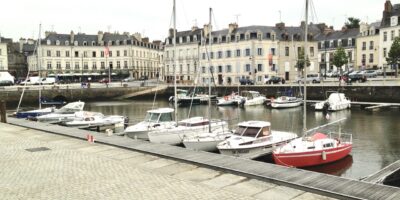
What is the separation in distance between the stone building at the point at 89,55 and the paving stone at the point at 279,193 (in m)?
81.5

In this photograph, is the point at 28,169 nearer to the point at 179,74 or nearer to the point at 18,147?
the point at 18,147

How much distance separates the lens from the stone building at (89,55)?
3542 inches

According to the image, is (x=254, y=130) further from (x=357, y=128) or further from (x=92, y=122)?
(x=92, y=122)

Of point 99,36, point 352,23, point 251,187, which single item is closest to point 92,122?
point 251,187

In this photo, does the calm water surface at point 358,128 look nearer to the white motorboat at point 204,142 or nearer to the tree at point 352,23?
the white motorboat at point 204,142

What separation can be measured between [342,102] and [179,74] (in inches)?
1650

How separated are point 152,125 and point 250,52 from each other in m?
45.5

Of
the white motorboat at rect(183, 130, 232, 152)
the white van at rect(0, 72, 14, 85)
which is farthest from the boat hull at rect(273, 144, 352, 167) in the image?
the white van at rect(0, 72, 14, 85)

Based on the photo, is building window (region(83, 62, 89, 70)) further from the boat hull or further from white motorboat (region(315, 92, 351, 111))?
the boat hull

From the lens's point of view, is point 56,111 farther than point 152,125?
Yes

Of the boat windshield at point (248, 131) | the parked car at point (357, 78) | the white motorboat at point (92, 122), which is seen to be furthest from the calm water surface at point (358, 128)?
the parked car at point (357, 78)

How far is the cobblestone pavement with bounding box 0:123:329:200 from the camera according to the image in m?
10.8

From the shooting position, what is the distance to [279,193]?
10766mm

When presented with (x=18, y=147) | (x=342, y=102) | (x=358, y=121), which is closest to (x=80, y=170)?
(x=18, y=147)
